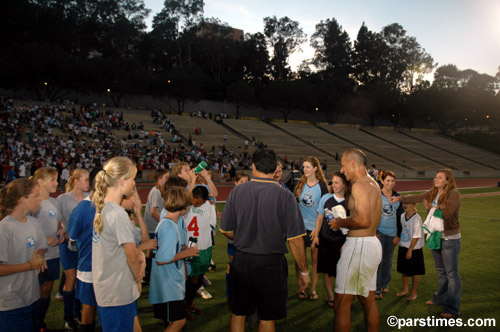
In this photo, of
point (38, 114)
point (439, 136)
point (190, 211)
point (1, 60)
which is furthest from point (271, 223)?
point (439, 136)

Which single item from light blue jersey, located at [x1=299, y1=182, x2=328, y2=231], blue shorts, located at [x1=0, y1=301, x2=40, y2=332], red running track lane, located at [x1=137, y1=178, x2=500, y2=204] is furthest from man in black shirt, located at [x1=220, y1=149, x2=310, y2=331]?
red running track lane, located at [x1=137, y1=178, x2=500, y2=204]

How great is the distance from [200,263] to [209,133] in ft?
119

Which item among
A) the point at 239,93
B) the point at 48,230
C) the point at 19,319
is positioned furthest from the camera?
the point at 239,93

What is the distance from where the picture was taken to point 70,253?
15.6 ft

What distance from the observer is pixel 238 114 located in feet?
198

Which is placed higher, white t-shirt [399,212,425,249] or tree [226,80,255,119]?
tree [226,80,255,119]

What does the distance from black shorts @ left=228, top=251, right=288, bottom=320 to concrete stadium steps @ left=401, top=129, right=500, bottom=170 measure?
5146cm

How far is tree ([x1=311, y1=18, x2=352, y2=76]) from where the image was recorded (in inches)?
2977

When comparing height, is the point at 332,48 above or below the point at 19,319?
above

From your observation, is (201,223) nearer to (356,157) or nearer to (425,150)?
(356,157)

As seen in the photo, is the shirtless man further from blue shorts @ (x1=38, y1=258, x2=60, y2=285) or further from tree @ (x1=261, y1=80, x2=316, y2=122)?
tree @ (x1=261, y1=80, x2=316, y2=122)

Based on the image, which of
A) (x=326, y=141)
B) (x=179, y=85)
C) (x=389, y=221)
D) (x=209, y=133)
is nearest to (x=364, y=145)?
(x=326, y=141)

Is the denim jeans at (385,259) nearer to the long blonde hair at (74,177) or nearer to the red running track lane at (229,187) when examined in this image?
the long blonde hair at (74,177)

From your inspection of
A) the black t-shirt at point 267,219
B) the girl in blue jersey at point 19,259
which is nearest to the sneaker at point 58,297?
the girl in blue jersey at point 19,259
